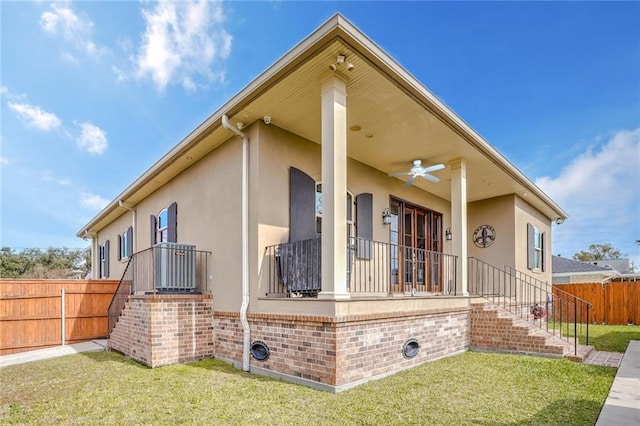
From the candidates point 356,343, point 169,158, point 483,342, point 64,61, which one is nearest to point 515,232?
point 483,342

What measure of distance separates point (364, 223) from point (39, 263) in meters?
31.5

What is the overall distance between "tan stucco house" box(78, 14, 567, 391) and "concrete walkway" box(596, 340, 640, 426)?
8.38 feet

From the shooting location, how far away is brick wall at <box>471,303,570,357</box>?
271 inches

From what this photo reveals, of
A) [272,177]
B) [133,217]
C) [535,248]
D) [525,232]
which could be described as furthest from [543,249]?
[133,217]

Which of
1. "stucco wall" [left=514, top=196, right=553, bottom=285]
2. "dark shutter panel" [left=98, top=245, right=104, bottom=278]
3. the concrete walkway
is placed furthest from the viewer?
"dark shutter panel" [left=98, top=245, right=104, bottom=278]

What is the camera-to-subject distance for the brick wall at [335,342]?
193 inches

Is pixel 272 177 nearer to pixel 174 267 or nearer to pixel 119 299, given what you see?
pixel 174 267

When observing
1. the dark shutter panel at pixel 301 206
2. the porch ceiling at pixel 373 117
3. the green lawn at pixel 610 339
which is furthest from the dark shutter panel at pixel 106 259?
the green lawn at pixel 610 339

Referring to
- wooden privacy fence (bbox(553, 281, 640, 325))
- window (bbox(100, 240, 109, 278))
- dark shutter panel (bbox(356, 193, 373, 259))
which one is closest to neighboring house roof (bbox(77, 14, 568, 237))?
dark shutter panel (bbox(356, 193, 373, 259))

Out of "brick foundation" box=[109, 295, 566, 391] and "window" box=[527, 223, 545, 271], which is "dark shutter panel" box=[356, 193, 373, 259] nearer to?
"brick foundation" box=[109, 295, 566, 391]

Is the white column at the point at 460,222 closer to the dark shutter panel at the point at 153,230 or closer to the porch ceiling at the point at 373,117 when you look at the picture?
the porch ceiling at the point at 373,117

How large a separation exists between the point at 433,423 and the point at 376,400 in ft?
2.79

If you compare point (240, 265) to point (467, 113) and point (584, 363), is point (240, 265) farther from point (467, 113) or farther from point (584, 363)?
point (467, 113)

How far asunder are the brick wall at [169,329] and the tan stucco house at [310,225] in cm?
2
